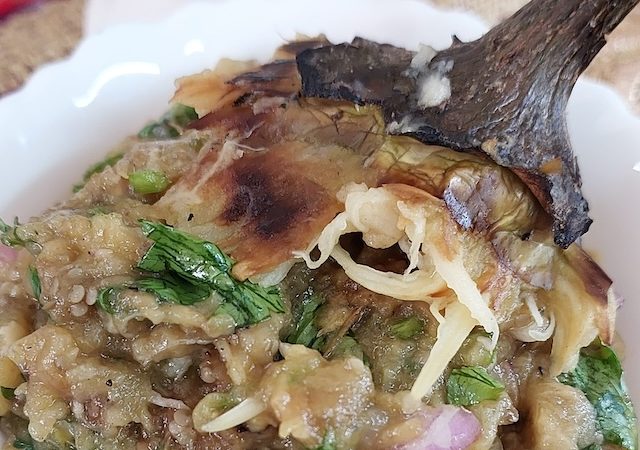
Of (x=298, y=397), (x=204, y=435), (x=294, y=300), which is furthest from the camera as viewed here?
(x=294, y=300)

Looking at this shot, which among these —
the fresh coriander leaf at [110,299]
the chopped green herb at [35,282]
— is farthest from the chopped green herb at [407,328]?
the chopped green herb at [35,282]

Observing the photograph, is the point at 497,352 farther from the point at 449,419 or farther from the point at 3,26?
the point at 3,26

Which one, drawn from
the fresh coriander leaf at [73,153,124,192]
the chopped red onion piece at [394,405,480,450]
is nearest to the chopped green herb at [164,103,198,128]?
the fresh coriander leaf at [73,153,124,192]

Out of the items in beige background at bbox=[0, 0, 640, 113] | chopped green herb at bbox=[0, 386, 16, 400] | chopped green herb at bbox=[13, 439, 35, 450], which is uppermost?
beige background at bbox=[0, 0, 640, 113]

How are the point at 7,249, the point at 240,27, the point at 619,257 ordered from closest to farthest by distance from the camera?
1. the point at 7,249
2. the point at 619,257
3. the point at 240,27

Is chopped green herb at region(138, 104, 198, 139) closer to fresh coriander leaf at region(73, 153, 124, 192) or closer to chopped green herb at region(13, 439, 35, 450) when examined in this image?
fresh coriander leaf at region(73, 153, 124, 192)

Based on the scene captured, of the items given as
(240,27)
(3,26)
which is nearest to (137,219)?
(240,27)

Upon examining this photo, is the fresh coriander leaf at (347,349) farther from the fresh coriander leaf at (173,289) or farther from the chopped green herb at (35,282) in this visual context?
the chopped green herb at (35,282)
